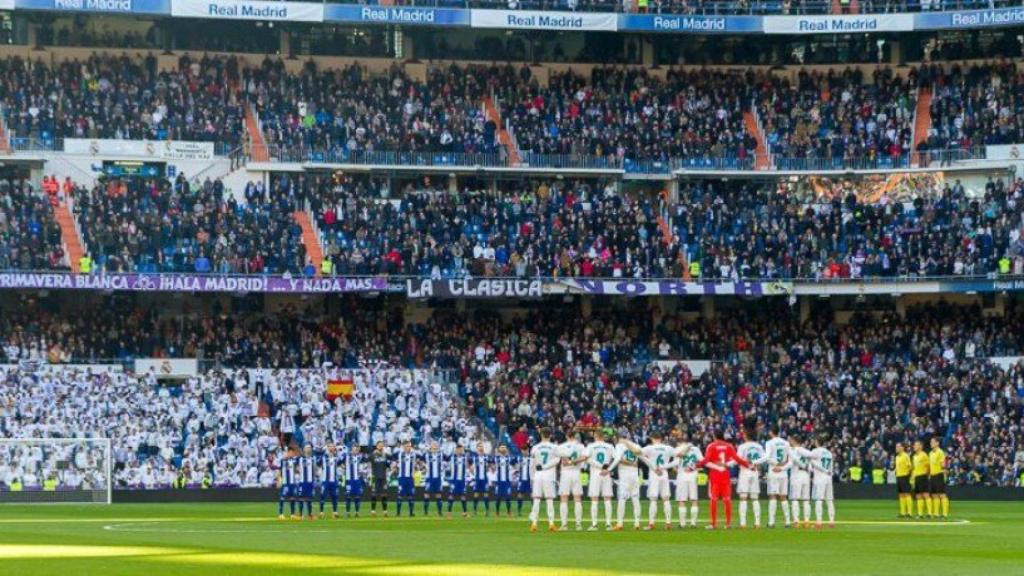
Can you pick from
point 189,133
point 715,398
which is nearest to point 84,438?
point 189,133

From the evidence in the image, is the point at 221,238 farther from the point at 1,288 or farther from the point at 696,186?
the point at 696,186

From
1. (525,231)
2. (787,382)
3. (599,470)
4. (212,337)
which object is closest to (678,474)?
(599,470)

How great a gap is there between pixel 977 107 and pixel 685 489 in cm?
3742

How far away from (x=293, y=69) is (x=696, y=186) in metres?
15.9

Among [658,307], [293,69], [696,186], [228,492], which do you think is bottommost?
[228,492]

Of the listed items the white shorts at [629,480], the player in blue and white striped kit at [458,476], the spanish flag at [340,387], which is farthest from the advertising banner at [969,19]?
the white shorts at [629,480]

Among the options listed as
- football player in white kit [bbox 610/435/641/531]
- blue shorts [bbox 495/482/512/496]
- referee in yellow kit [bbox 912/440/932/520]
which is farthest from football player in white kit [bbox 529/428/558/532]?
referee in yellow kit [bbox 912/440/932/520]

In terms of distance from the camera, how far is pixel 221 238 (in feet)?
207

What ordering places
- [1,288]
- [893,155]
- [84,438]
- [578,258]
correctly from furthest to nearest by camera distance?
[893,155], [578,258], [1,288], [84,438]

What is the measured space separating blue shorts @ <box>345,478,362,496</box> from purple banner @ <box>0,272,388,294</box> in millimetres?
19126

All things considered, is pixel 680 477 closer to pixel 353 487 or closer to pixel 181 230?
pixel 353 487

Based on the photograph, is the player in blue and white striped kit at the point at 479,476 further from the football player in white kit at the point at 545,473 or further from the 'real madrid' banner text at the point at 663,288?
the 'real madrid' banner text at the point at 663,288

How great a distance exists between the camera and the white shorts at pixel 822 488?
37781mm

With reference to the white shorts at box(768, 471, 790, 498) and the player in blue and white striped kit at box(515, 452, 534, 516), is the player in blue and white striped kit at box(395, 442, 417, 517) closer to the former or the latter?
the player in blue and white striped kit at box(515, 452, 534, 516)
